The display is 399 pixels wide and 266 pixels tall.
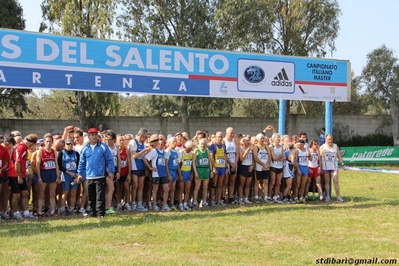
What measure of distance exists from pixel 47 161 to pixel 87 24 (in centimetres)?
1945

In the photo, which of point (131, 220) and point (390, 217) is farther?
point (390, 217)

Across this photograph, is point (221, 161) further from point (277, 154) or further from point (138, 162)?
point (138, 162)

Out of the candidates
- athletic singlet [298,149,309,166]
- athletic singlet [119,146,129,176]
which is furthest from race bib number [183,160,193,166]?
athletic singlet [298,149,309,166]

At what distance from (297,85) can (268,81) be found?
3.07ft

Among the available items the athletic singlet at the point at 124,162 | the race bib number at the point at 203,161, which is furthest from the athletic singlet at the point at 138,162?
the race bib number at the point at 203,161

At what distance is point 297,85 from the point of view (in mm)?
13984

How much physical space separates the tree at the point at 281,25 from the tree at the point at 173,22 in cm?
101

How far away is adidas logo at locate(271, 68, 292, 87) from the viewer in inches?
540

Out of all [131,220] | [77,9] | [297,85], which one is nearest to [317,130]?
[77,9]

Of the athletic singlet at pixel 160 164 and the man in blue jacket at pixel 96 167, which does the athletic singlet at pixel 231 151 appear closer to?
the athletic singlet at pixel 160 164

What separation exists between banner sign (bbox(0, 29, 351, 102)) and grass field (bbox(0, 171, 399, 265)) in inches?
127

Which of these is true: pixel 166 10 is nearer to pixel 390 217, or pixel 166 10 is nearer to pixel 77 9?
pixel 77 9

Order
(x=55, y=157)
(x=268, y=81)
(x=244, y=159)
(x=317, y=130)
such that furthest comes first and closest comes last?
(x=317, y=130) < (x=268, y=81) < (x=244, y=159) < (x=55, y=157)

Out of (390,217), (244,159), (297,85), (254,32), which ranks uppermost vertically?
(254,32)
